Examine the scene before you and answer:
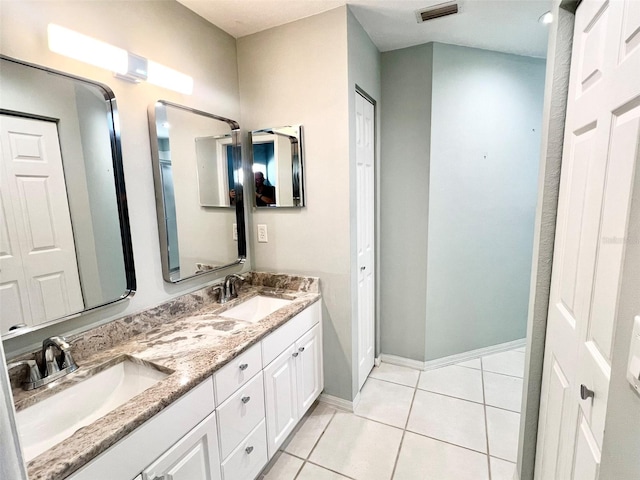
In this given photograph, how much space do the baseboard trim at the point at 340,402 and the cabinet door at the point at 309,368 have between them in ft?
0.33

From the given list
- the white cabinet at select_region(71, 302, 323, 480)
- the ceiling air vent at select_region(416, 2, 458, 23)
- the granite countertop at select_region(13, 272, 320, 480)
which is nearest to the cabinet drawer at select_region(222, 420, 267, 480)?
the white cabinet at select_region(71, 302, 323, 480)

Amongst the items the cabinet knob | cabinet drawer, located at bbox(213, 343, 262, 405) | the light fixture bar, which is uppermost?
the light fixture bar

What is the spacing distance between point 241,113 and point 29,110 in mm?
1164

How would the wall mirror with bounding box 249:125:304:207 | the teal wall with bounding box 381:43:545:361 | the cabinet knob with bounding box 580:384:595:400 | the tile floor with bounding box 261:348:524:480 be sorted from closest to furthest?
1. the cabinet knob with bounding box 580:384:595:400
2. the tile floor with bounding box 261:348:524:480
3. the wall mirror with bounding box 249:125:304:207
4. the teal wall with bounding box 381:43:545:361

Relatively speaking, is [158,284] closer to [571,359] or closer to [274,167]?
[274,167]

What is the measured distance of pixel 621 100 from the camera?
739 mm

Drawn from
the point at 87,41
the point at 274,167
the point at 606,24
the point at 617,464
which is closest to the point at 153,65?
the point at 87,41

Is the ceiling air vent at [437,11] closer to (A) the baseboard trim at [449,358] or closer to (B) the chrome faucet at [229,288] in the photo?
(B) the chrome faucet at [229,288]

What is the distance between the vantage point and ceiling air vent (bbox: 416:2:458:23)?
5.63 feet

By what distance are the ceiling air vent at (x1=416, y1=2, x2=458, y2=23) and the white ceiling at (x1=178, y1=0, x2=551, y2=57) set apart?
0.04 metres

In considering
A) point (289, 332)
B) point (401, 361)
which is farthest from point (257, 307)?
point (401, 361)

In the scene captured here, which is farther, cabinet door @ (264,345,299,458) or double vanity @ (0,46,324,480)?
cabinet door @ (264,345,299,458)

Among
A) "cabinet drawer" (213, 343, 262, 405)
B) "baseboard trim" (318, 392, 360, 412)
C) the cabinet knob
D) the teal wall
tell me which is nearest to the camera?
the cabinet knob

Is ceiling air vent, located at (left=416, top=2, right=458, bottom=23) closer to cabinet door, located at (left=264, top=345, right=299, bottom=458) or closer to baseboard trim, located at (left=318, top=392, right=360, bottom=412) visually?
cabinet door, located at (left=264, top=345, right=299, bottom=458)
